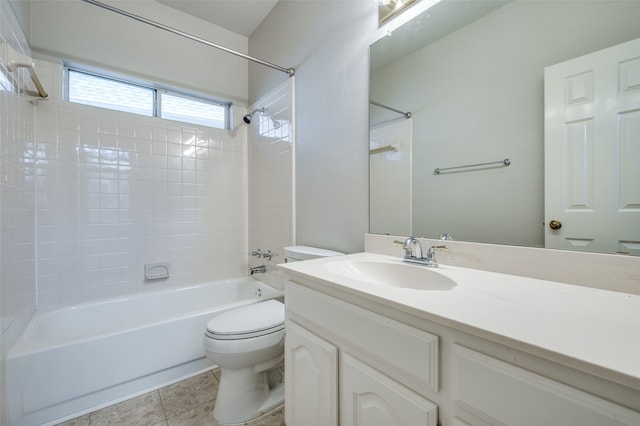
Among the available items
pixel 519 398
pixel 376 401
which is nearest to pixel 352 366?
pixel 376 401

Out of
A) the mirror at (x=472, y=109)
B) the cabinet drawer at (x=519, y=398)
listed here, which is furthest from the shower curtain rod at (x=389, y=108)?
the cabinet drawer at (x=519, y=398)

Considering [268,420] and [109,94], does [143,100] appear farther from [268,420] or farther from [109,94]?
[268,420]

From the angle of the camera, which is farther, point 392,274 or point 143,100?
point 143,100

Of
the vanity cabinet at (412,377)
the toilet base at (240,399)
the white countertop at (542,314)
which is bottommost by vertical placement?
the toilet base at (240,399)

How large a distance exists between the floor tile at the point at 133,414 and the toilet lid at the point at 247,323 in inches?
20.9

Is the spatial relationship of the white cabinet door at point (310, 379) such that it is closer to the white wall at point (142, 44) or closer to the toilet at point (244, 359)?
the toilet at point (244, 359)

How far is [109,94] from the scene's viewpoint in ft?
6.58

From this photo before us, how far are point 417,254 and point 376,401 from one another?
→ 21.8 inches

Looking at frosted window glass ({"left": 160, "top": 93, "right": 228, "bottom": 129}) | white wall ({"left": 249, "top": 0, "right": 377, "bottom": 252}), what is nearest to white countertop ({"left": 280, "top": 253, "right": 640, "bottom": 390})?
white wall ({"left": 249, "top": 0, "right": 377, "bottom": 252})

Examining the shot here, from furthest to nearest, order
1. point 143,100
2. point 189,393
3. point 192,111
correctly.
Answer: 1. point 192,111
2. point 143,100
3. point 189,393

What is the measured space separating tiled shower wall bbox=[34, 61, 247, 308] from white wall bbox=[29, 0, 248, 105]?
20 cm

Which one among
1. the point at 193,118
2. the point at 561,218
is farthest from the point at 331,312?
the point at 193,118

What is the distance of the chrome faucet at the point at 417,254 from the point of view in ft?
3.23

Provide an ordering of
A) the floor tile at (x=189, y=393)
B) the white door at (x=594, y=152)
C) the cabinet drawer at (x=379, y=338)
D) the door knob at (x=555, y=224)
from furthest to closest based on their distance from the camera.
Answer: the floor tile at (x=189, y=393) → the door knob at (x=555, y=224) → the white door at (x=594, y=152) → the cabinet drawer at (x=379, y=338)
